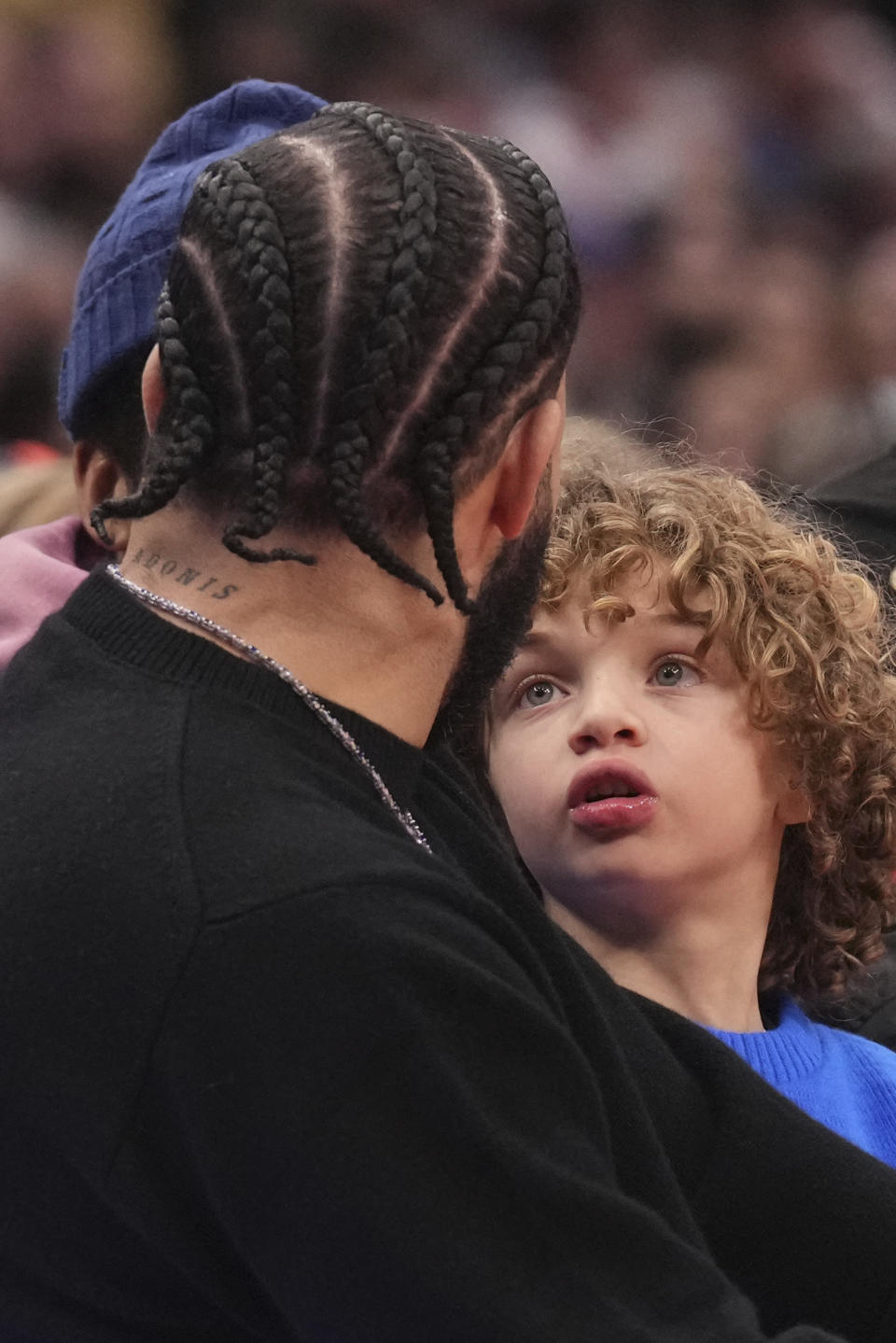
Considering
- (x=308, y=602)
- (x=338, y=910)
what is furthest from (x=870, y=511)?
(x=338, y=910)

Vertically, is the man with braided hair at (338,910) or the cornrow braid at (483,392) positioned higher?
the cornrow braid at (483,392)

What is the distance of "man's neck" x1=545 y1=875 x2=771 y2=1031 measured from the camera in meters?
1.38

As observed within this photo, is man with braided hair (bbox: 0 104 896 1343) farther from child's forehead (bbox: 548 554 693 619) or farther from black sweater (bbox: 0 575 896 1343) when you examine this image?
child's forehead (bbox: 548 554 693 619)

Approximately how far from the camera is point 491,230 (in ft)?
3.01

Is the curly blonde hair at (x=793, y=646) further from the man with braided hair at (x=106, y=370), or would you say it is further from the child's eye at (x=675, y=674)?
the man with braided hair at (x=106, y=370)

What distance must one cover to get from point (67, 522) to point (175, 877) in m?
0.90

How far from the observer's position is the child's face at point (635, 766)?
1.33m

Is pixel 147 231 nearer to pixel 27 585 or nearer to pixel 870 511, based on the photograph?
pixel 27 585

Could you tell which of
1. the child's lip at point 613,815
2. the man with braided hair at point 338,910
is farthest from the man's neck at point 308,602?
the child's lip at point 613,815

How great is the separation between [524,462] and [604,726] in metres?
0.42

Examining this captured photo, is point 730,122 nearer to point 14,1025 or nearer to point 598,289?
point 598,289

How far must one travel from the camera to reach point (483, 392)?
901mm

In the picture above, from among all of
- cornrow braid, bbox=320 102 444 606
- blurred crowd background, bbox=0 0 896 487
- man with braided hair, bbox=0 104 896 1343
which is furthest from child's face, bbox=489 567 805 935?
blurred crowd background, bbox=0 0 896 487

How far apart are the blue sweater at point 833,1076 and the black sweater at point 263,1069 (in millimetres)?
483
